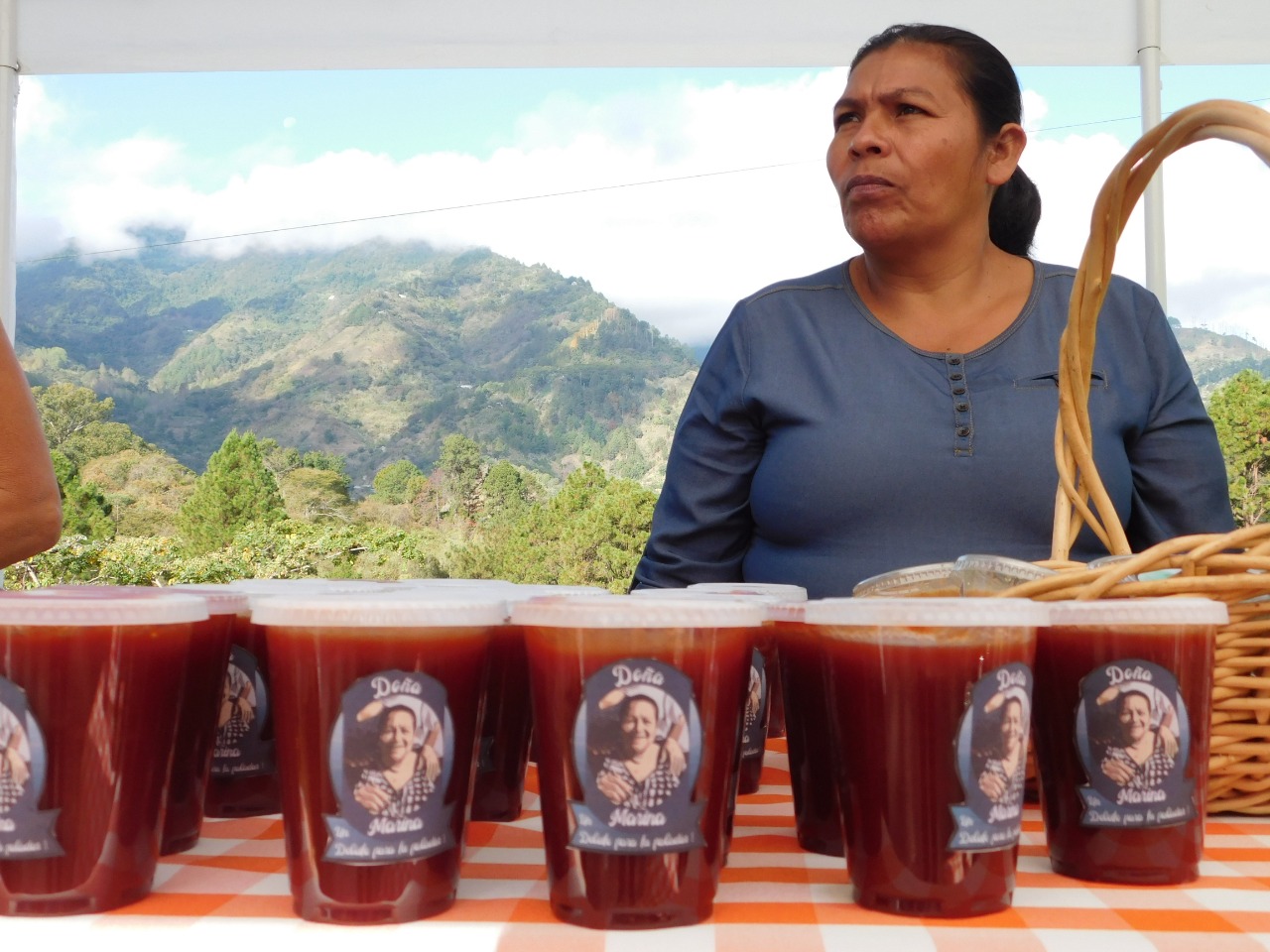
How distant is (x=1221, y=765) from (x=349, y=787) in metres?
0.59

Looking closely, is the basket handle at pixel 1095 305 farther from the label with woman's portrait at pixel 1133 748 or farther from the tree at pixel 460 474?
the tree at pixel 460 474

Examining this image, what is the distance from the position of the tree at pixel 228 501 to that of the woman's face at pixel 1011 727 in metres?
10.3

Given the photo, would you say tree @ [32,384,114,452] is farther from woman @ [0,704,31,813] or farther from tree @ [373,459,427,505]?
woman @ [0,704,31,813]

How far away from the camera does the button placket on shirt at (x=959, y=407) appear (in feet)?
4.73

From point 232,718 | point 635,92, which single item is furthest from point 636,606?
point 635,92

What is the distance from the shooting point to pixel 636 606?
57 cm

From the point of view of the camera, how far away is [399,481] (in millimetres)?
11570

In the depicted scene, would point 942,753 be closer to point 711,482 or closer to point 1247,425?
point 711,482

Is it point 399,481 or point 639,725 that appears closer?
point 639,725

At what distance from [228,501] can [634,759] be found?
10.5 m

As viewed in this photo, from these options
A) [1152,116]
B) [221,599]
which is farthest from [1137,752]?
[1152,116]

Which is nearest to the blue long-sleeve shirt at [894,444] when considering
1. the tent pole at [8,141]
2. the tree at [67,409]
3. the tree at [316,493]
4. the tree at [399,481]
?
the tent pole at [8,141]

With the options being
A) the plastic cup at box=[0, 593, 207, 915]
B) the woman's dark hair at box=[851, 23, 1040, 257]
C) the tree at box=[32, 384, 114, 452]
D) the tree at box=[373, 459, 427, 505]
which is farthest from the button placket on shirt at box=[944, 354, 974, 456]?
the tree at box=[32, 384, 114, 452]

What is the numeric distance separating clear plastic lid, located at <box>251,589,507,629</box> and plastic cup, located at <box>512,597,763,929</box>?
4cm
